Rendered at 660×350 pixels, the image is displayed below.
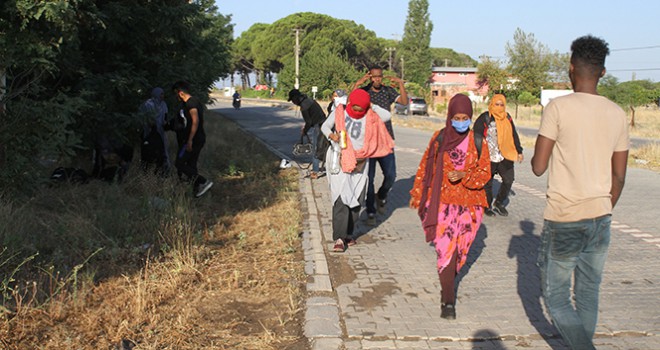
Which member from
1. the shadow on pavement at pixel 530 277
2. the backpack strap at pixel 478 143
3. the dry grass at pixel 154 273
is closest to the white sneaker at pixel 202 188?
the dry grass at pixel 154 273

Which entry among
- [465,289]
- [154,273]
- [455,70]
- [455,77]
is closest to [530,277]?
[465,289]

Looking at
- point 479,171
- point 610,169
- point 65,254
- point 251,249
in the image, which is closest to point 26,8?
point 65,254

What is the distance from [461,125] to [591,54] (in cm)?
142

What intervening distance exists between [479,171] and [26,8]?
543 cm

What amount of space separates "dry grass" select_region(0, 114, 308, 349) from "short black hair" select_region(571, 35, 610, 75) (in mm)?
2482

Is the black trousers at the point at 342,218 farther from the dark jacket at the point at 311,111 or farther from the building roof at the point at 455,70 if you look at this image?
the building roof at the point at 455,70

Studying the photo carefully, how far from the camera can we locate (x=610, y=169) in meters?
3.51

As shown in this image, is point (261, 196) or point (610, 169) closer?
point (610, 169)

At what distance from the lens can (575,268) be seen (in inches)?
144

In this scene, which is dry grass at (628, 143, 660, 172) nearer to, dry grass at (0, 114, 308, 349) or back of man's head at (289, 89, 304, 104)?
back of man's head at (289, 89, 304, 104)

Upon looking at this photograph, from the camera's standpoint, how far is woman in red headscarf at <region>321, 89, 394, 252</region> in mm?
6625

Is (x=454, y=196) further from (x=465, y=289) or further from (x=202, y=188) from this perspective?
(x=202, y=188)

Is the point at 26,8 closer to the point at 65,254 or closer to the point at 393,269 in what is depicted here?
the point at 65,254

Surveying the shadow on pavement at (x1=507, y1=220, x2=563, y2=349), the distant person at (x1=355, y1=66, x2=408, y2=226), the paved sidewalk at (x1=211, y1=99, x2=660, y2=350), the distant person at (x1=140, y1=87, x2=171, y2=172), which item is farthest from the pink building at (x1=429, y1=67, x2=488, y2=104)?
the shadow on pavement at (x1=507, y1=220, x2=563, y2=349)
